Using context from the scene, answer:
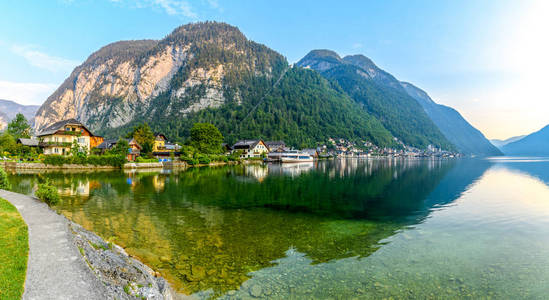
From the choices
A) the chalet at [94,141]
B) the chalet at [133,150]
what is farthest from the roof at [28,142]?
the chalet at [133,150]

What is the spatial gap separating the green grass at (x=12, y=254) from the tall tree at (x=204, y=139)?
86.7m

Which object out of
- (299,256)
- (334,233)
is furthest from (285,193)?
(299,256)

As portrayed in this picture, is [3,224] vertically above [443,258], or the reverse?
[3,224]

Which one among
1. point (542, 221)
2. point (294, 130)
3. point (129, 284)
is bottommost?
point (542, 221)

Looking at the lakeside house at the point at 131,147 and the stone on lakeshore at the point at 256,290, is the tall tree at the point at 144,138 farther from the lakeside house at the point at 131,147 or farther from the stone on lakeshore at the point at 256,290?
the stone on lakeshore at the point at 256,290

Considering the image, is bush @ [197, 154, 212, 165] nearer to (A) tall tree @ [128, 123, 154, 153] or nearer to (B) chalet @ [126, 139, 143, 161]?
(A) tall tree @ [128, 123, 154, 153]

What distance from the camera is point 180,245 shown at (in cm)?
1542

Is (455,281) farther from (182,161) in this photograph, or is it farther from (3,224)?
(182,161)

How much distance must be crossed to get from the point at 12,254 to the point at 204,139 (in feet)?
312

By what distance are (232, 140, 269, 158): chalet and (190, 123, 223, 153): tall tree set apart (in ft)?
82.4

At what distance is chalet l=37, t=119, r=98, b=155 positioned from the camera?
243ft

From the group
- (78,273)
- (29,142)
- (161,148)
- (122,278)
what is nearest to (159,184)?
(122,278)

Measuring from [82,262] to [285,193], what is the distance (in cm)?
2825

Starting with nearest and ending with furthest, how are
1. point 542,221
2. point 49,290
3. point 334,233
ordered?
1. point 49,290
2. point 334,233
3. point 542,221
